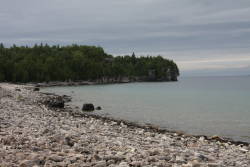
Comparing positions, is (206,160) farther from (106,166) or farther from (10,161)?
(10,161)

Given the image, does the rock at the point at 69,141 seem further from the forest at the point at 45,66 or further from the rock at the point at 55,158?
the forest at the point at 45,66

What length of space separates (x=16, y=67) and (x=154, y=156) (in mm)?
145880

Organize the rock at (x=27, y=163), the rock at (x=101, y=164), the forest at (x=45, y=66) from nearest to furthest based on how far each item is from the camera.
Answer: the rock at (x=27, y=163), the rock at (x=101, y=164), the forest at (x=45, y=66)

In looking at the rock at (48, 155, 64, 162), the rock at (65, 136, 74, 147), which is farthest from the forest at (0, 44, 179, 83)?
the rock at (48, 155, 64, 162)

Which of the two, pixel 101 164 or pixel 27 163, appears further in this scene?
pixel 101 164

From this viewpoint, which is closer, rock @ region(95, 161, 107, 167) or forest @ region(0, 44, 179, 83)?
rock @ region(95, 161, 107, 167)

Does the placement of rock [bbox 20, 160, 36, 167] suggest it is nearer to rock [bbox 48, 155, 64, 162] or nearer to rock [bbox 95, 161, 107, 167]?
rock [bbox 48, 155, 64, 162]

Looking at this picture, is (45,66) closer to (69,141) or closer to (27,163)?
(69,141)

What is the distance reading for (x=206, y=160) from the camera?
1132cm

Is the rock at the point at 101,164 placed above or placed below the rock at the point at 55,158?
below

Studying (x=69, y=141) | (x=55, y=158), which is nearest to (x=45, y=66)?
(x=69, y=141)

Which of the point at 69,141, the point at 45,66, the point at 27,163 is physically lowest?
the point at 69,141

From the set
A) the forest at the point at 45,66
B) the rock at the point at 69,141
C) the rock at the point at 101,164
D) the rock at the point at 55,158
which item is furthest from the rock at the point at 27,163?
the forest at the point at 45,66

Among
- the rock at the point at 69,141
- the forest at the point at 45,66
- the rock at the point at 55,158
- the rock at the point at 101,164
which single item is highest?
the forest at the point at 45,66
